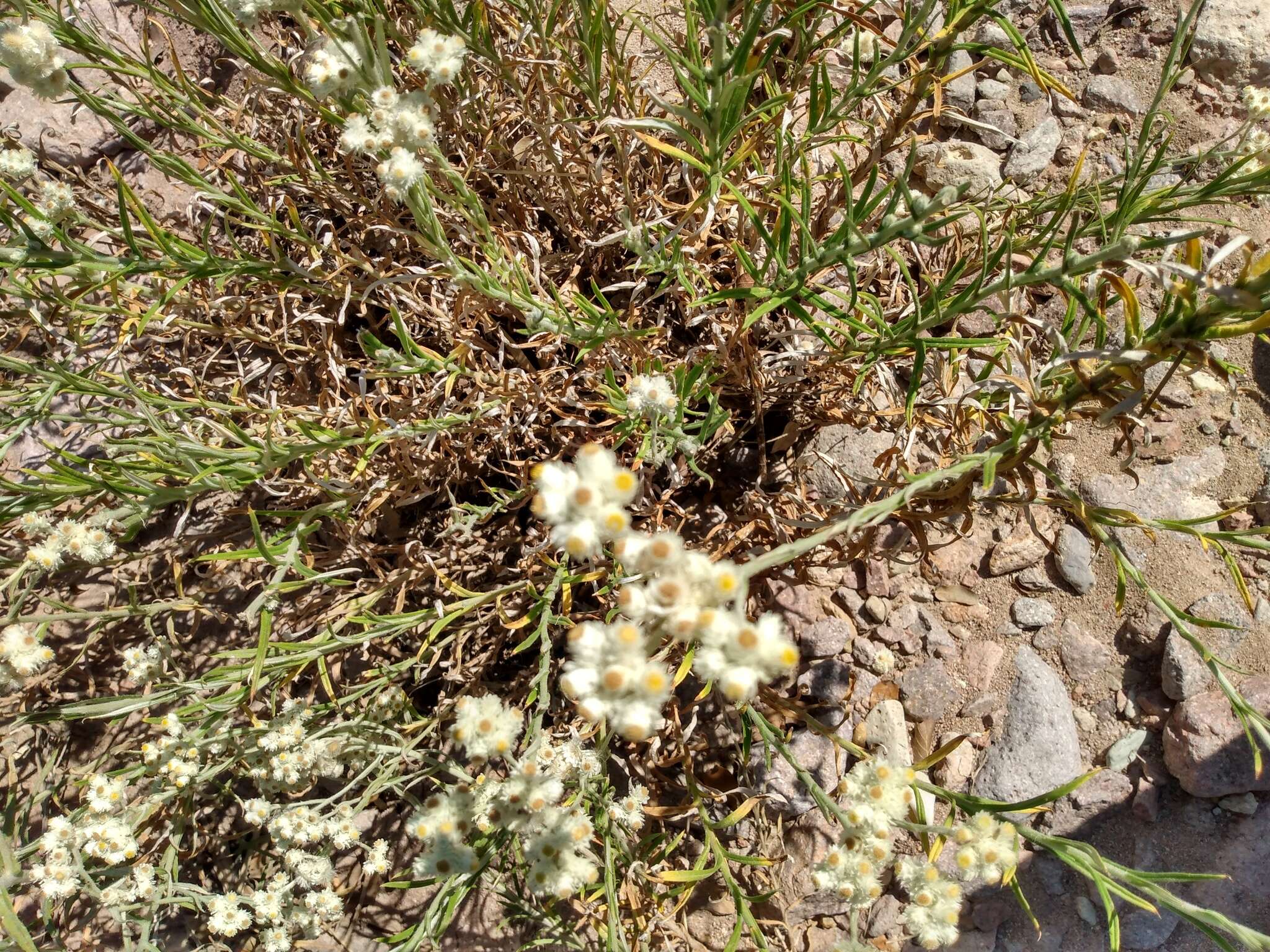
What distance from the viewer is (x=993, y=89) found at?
123 inches

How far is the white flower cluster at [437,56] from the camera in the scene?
1.71 meters

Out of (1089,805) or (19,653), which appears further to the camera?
(1089,805)

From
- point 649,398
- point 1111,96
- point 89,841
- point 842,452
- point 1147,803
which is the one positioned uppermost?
point 1111,96

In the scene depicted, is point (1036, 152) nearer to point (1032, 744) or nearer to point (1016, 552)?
point (1016, 552)

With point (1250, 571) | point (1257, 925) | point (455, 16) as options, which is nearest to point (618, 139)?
point (455, 16)

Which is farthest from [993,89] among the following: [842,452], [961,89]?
[842,452]

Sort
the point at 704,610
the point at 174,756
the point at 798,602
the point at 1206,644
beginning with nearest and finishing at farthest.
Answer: the point at 704,610 < the point at 174,756 < the point at 1206,644 < the point at 798,602

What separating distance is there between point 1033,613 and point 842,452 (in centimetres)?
88

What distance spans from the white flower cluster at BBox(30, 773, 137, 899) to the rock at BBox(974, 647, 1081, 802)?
2.63 metres

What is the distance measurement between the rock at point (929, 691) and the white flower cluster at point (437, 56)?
239 cm

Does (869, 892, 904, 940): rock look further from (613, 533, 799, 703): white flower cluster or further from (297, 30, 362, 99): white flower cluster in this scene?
(297, 30, 362, 99): white flower cluster

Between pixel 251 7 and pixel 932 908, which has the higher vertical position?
pixel 251 7

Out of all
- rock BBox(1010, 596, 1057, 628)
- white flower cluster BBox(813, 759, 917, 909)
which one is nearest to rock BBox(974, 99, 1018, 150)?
rock BBox(1010, 596, 1057, 628)

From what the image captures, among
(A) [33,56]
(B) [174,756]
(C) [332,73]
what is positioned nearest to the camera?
(C) [332,73]
